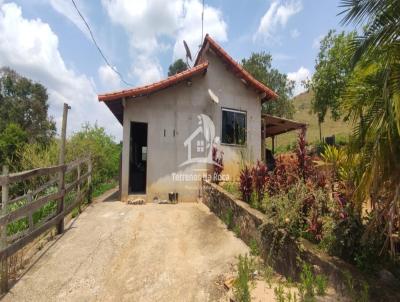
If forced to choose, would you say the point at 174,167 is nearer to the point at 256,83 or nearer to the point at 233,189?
the point at 233,189

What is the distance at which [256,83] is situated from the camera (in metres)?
11.3

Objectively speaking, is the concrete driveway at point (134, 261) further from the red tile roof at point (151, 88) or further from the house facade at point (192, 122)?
the red tile roof at point (151, 88)

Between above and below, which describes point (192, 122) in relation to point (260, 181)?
above

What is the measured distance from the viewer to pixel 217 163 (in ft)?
34.6

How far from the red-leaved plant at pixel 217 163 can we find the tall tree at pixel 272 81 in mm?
18047

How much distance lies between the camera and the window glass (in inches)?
439

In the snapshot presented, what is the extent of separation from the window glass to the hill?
709 inches

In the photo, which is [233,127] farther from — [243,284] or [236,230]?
[243,284]

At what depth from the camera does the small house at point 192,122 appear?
10.0m

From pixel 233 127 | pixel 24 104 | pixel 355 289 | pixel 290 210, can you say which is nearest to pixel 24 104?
pixel 24 104

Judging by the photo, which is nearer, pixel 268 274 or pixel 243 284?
pixel 243 284

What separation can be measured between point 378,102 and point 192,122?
7.32 metres

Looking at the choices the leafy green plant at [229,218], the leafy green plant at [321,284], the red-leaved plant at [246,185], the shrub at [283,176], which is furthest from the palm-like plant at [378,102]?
the leafy green plant at [229,218]

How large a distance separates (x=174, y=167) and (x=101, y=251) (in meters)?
4.69
